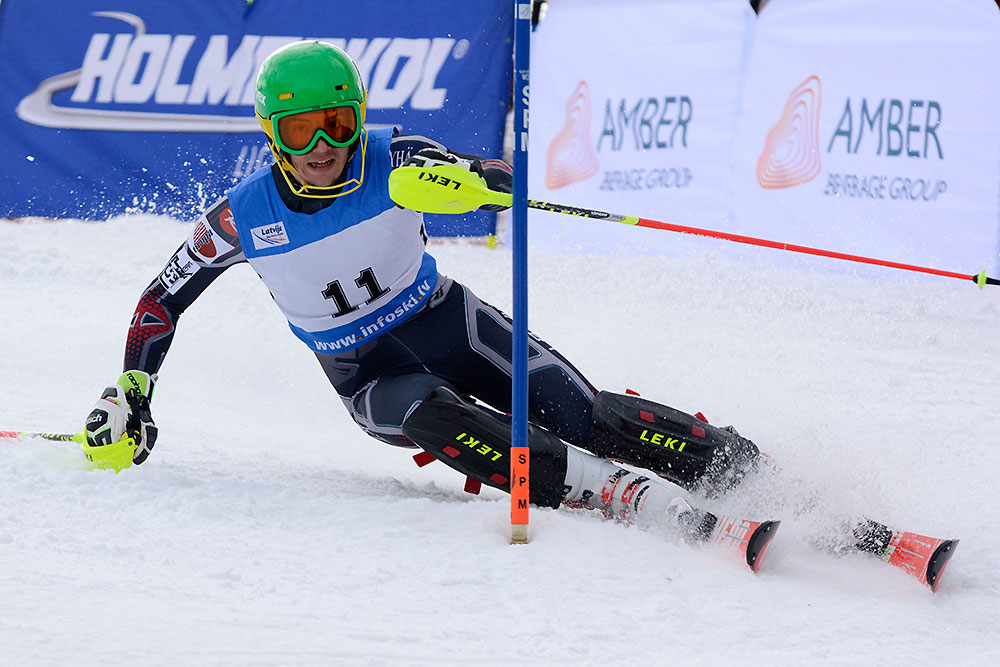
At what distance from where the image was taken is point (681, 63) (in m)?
7.35

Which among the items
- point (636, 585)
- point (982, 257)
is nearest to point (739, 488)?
point (636, 585)

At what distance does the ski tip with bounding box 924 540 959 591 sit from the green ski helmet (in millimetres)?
1857

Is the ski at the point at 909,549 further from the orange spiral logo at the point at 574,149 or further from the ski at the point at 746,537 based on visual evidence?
the orange spiral logo at the point at 574,149

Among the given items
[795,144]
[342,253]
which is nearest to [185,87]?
[795,144]

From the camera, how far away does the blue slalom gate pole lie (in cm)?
240

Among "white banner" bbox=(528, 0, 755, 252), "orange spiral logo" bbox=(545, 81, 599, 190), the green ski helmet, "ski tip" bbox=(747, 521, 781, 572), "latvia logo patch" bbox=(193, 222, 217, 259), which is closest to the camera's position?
"ski tip" bbox=(747, 521, 781, 572)

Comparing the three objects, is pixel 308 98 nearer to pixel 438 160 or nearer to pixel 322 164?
pixel 322 164

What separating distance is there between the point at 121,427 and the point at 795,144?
17.5ft

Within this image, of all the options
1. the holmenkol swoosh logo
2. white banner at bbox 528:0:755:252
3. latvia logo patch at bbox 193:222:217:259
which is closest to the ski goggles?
latvia logo patch at bbox 193:222:217:259

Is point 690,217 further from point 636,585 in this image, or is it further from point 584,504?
point 636,585

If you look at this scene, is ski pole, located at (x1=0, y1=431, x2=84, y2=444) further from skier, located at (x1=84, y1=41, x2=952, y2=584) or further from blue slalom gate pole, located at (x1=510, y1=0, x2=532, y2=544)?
blue slalom gate pole, located at (x1=510, y1=0, x2=532, y2=544)

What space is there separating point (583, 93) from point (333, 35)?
1.95m

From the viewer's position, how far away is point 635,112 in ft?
24.6

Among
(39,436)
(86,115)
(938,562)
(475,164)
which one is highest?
(86,115)
